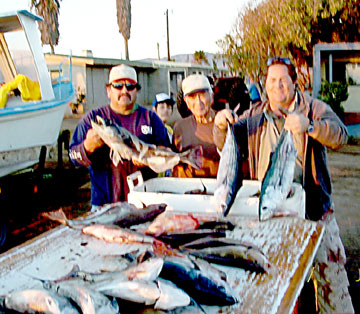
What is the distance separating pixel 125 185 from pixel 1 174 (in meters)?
2.97

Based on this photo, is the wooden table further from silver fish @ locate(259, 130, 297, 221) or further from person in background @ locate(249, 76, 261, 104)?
person in background @ locate(249, 76, 261, 104)

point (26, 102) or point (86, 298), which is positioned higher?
point (26, 102)

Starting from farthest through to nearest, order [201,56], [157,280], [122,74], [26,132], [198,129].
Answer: [201,56]
[26,132]
[198,129]
[122,74]
[157,280]

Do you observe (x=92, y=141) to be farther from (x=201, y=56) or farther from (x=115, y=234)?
(x=201, y=56)

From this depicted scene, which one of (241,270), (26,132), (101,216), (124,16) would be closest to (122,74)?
(101,216)

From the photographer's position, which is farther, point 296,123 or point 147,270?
point 296,123

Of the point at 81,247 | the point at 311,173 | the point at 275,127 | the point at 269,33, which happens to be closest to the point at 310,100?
the point at 275,127

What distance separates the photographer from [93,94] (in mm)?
23766

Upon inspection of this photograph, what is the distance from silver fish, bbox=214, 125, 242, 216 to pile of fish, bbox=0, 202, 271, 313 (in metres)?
0.37

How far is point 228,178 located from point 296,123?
609mm

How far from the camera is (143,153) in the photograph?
11.1 feet

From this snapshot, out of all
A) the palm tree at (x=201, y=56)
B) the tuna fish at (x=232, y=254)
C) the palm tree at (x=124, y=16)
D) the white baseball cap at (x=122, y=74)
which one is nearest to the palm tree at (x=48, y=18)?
the palm tree at (x=124, y=16)

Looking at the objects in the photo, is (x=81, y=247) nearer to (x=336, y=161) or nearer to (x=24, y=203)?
(x=24, y=203)

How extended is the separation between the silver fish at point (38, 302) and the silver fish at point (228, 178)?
149cm
